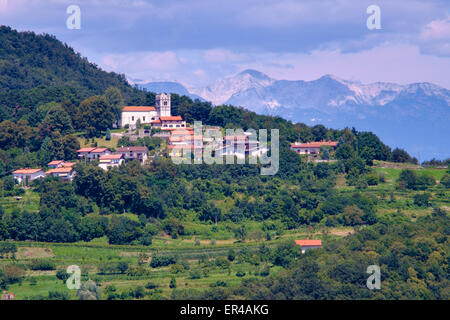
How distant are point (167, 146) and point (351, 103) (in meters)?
117

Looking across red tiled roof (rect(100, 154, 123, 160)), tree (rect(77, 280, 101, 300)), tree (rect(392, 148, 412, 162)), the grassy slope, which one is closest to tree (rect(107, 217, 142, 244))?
the grassy slope

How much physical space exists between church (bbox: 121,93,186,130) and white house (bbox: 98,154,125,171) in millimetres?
6916

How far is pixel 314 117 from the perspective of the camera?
140 m

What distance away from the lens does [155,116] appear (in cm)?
4694

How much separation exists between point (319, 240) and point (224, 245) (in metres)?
4.63

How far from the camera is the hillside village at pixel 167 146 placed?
36.3m

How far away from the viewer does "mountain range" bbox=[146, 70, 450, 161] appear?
432ft

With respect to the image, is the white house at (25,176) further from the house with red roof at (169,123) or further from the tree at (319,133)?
the tree at (319,133)

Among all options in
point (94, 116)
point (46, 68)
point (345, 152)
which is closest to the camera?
point (345, 152)

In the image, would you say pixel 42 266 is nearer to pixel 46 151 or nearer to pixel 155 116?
pixel 46 151

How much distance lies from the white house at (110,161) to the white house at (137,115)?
8292 millimetres

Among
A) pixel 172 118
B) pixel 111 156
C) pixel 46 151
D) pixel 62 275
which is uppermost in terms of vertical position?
pixel 172 118

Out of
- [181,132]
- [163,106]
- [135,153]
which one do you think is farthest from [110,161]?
[163,106]

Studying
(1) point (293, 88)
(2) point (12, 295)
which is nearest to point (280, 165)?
(2) point (12, 295)
